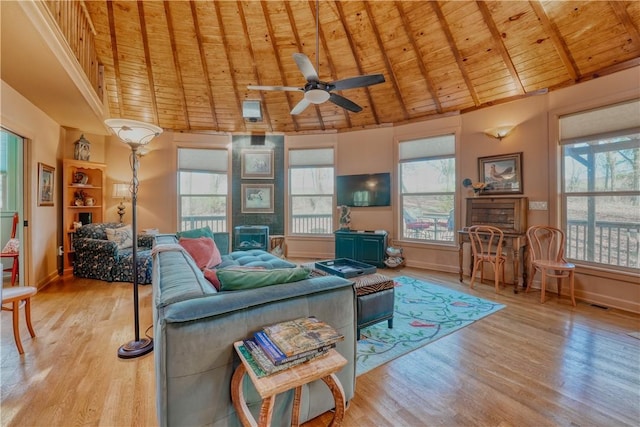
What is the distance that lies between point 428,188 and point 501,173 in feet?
4.02

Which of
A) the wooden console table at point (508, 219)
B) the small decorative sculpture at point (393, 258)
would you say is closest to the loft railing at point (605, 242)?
the wooden console table at point (508, 219)

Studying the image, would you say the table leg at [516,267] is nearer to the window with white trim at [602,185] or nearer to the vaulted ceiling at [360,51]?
the window with white trim at [602,185]

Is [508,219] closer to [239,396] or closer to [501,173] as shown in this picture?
[501,173]

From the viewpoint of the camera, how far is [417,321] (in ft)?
9.76

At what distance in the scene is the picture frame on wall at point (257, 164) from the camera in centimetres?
622

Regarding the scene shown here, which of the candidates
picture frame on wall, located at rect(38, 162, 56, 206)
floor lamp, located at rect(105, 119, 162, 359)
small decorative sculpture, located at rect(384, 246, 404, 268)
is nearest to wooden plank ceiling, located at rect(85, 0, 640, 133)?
picture frame on wall, located at rect(38, 162, 56, 206)

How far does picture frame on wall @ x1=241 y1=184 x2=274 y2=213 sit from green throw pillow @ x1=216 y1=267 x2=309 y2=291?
187 inches

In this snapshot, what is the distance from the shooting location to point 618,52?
11.0 ft

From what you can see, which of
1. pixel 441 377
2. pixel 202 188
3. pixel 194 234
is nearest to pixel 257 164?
pixel 202 188

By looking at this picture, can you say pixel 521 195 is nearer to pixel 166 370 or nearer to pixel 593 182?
pixel 593 182

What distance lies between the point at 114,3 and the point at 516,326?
6.75 metres

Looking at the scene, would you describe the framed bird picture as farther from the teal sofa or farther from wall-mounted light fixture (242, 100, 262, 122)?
wall-mounted light fixture (242, 100, 262, 122)

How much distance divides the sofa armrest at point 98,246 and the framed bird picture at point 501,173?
6115 mm

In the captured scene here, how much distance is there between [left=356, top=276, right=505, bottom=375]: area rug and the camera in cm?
239
